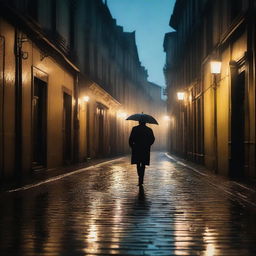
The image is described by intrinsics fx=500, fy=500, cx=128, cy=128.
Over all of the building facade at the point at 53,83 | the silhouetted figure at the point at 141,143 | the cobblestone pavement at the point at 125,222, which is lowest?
the cobblestone pavement at the point at 125,222

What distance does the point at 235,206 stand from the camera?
8422 mm

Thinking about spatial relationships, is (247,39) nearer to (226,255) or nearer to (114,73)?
(226,255)

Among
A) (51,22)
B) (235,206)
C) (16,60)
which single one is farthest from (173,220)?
(51,22)

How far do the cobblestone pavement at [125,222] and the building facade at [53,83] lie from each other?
148 inches

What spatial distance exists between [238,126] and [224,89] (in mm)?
1826

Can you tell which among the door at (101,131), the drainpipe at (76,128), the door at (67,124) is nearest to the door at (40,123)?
the door at (67,124)

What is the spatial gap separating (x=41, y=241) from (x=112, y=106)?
34.3 metres

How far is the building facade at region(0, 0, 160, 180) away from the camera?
530 inches

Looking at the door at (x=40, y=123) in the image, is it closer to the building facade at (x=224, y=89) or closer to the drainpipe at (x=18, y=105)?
the drainpipe at (x=18, y=105)

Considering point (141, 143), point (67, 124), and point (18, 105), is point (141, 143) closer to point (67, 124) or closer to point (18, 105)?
point (18, 105)

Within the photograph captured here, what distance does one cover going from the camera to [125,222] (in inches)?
267

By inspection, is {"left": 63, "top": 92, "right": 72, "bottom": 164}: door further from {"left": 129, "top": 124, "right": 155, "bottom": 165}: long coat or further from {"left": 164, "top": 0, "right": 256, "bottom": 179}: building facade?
{"left": 129, "top": 124, "right": 155, "bottom": 165}: long coat

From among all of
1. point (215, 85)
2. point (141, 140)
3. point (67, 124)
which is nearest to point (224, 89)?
point (215, 85)

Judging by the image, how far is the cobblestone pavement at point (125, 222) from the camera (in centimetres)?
514
